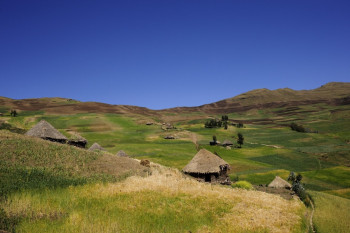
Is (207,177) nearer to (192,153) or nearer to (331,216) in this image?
(331,216)

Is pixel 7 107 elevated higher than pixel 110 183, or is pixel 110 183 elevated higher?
pixel 7 107

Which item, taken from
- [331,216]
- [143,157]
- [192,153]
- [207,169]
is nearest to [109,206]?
[331,216]

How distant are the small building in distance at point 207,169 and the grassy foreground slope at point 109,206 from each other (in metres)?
19.8

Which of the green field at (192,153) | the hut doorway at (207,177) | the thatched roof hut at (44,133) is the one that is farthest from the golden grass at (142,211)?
the thatched roof hut at (44,133)

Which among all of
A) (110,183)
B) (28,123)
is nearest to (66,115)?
(28,123)

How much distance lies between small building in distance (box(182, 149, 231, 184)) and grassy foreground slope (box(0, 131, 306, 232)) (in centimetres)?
1976

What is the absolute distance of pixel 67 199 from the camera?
14.3 metres

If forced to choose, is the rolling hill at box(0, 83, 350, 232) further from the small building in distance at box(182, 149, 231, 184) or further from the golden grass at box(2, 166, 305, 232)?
the small building in distance at box(182, 149, 231, 184)

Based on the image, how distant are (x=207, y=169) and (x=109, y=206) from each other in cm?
2710

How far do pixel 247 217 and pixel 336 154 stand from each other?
78.3m

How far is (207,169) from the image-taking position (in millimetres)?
39312

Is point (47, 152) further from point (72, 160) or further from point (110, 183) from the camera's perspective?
point (110, 183)

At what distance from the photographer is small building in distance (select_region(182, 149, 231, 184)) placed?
39.4m

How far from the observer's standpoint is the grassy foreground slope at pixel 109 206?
11.3 meters
